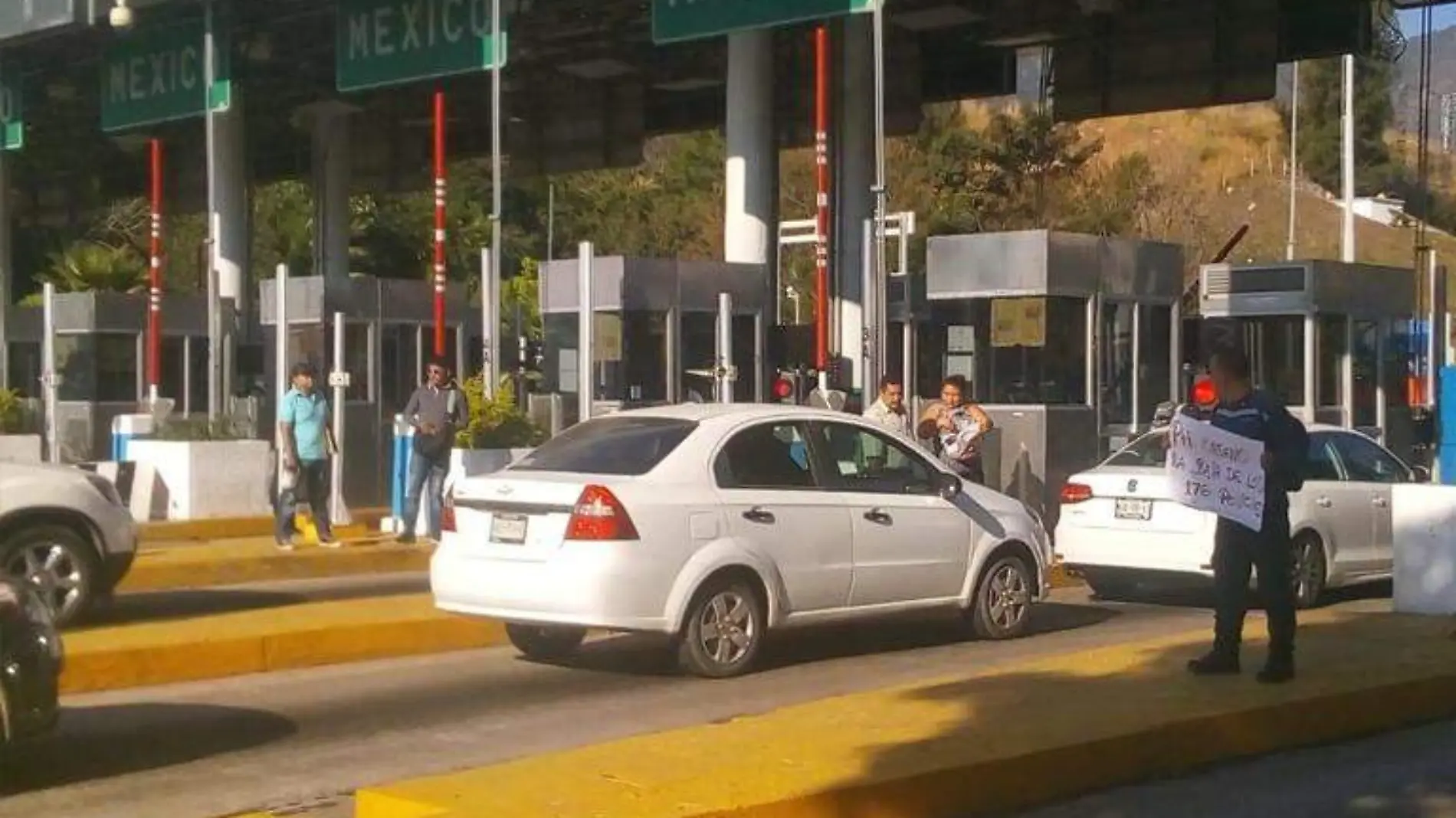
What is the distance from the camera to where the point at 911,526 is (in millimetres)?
12320

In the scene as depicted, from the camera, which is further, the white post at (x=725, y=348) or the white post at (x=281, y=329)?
the white post at (x=725, y=348)

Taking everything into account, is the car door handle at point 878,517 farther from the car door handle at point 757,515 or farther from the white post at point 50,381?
the white post at point 50,381

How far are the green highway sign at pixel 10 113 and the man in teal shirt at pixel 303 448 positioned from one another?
14948mm

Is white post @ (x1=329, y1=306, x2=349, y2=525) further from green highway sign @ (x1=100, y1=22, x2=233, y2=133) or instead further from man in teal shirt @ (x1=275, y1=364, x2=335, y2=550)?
green highway sign @ (x1=100, y1=22, x2=233, y2=133)

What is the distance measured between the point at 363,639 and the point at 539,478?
2.08 meters

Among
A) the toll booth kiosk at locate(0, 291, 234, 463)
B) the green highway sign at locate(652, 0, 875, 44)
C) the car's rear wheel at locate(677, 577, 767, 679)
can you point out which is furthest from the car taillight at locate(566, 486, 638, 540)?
the toll booth kiosk at locate(0, 291, 234, 463)

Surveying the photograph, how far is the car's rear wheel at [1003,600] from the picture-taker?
1299 cm

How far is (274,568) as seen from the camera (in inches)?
672

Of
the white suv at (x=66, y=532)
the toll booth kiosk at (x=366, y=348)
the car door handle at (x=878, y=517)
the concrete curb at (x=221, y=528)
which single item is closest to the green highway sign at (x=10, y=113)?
the toll booth kiosk at (x=366, y=348)

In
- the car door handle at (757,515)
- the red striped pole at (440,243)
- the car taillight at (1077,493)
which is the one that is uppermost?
the red striped pole at (440,243)

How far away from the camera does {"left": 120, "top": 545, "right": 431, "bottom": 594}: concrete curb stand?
1599 centimetres

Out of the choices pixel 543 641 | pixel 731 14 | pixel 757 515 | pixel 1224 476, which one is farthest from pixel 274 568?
pixel 1224 476

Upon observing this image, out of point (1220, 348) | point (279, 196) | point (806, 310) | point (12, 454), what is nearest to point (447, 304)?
point (12, 454)

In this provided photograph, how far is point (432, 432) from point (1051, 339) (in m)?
6.16
